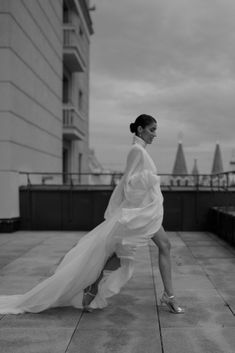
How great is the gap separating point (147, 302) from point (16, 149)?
28.1 ft

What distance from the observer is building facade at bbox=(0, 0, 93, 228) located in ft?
41.4

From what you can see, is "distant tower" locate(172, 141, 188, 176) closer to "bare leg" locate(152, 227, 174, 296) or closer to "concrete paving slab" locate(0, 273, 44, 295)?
"concrete paving slab" locate(0, 273, 44, 295)

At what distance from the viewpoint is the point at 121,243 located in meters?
4.88

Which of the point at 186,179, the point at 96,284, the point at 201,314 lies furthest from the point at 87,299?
the point at 186,179

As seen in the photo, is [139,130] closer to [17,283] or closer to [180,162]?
[17,283]

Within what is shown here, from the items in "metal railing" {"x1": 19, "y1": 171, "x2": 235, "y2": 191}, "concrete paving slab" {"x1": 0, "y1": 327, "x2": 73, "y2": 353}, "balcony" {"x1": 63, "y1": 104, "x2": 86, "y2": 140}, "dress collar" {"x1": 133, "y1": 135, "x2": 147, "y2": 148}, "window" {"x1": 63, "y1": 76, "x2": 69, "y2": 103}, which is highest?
"window" {"x1": 63, "y1": 76, "x2": 69, "y2": 103}

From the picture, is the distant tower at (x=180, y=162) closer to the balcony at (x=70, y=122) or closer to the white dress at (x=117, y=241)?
the balcony at (x=70, y=122)

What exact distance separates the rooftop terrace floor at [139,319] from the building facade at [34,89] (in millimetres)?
5332

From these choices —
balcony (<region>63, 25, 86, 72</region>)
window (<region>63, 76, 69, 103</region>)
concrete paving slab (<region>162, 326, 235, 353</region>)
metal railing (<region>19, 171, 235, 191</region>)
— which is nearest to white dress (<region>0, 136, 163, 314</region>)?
concrete paving slab (<region>162, 326, 235, 353</region>)

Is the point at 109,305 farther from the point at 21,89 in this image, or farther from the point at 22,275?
the point at 21,89

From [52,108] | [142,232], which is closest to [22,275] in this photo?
[142,232]

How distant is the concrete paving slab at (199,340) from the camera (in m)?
3.94

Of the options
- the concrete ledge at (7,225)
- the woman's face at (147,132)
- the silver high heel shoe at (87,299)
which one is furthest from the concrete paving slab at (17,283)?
the concrete ledge at (7,225)

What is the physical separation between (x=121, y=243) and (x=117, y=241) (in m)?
0.05
